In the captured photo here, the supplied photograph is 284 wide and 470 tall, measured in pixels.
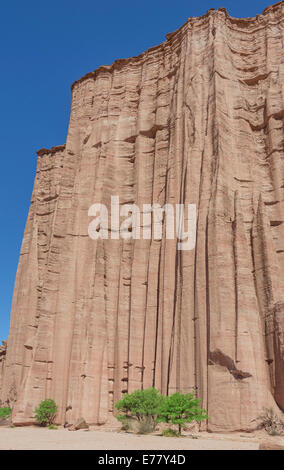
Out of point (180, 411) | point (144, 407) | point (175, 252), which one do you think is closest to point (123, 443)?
point (180, 411)

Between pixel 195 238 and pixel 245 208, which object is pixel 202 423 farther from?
pixel 245 208

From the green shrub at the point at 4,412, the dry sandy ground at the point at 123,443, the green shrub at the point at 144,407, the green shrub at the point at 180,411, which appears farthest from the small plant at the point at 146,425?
the green shrub at the point at 4,412

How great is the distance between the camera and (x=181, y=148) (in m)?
22.6

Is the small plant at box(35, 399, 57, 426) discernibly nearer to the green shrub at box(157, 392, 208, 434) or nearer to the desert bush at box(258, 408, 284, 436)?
the green shrub at box(157, 392, 208, 434)

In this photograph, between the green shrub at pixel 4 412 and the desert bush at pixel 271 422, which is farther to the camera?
the green shrub at pixel 4 412

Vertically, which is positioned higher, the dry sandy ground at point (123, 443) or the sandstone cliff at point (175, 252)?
the sandstone cliff at point (175, 252)

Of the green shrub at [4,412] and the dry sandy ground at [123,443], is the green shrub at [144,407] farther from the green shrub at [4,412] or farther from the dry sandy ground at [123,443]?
the green shrub at [4,412]

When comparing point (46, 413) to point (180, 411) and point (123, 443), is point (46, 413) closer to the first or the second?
point (180, 411)

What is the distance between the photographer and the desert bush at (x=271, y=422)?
1423cm

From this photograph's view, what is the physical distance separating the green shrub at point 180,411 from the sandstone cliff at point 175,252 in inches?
67.4

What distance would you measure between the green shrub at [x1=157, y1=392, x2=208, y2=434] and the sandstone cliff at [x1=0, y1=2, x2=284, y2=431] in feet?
5.61

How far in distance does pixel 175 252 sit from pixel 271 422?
28.1ft

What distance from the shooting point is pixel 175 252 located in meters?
20.4

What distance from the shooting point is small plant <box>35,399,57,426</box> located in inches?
741
